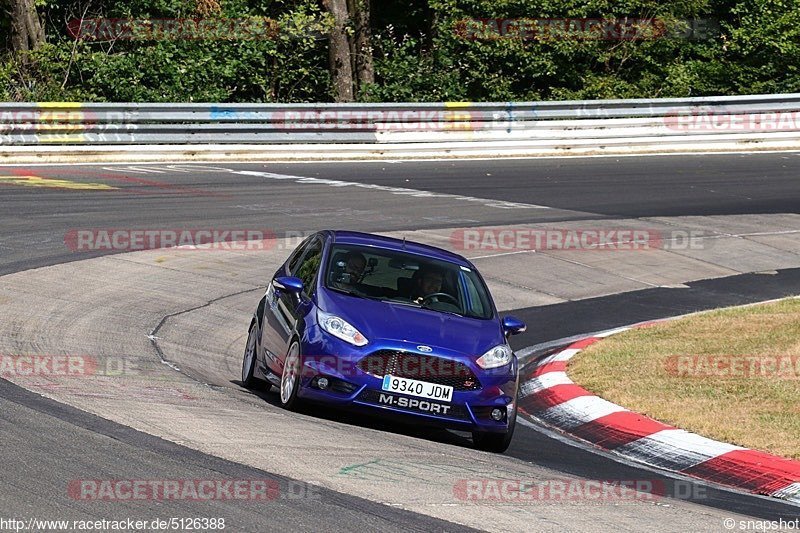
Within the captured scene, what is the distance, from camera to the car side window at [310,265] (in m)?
10.3

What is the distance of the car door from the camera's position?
32.9 ft

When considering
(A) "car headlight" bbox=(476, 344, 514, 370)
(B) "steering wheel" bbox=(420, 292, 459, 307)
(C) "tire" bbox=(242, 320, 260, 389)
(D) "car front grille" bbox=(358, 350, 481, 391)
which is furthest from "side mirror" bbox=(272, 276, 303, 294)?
(A) "car headlight" bbox=(476, 344, 514, 370)

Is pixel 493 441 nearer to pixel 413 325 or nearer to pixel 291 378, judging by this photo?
pixel 413 325

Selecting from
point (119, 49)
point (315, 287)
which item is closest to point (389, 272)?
point (315, 287)

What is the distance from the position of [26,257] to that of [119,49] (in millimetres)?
17155

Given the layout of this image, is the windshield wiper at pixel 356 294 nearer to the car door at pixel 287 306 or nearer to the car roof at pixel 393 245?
the car door at pixel 287 306

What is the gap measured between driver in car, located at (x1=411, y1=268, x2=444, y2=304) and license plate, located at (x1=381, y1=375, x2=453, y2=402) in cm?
117

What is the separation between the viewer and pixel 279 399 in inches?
416

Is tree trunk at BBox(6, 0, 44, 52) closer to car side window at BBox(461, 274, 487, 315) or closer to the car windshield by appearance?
the car windshield

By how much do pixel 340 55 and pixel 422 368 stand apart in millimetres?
23705

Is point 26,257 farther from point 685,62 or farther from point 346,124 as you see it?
point 685,62

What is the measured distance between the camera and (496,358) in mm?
9539

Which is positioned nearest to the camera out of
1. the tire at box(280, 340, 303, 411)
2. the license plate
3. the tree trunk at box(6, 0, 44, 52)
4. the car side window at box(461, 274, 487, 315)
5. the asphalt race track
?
the asphalt race track

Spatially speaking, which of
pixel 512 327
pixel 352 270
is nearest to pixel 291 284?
pixel 352 270
